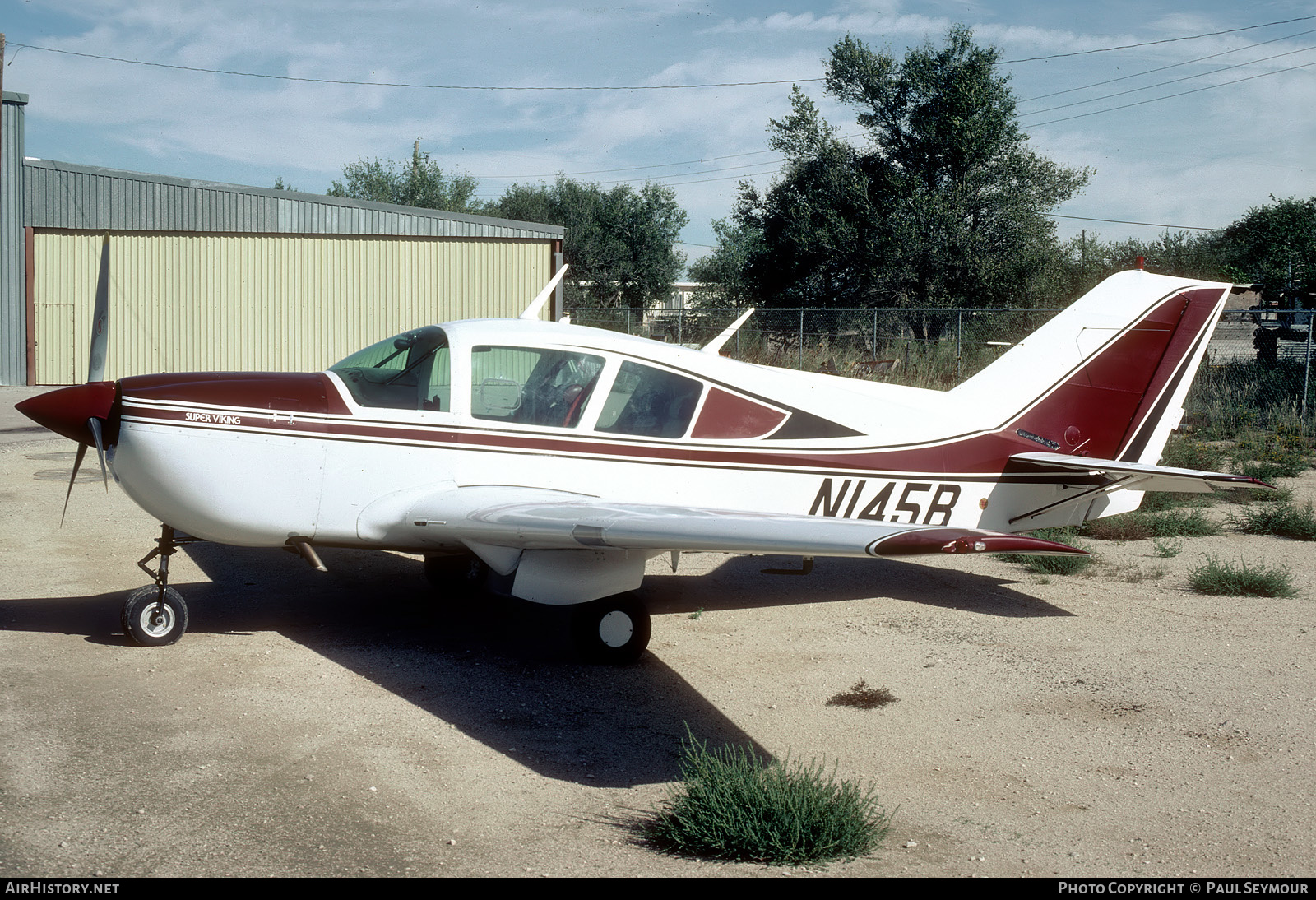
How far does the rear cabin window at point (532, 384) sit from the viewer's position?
6.22m

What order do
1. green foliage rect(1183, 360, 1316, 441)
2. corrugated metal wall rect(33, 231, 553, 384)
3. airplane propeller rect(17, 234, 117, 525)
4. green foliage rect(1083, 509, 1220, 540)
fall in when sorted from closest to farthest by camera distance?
airplane propeller rect(17, 234, 117, 525) < green foliage rect(1083, 509, 1220, 540) < green foliage rect(1183, 360, 1316, 441) < corrugated metal wall rect(33, 231, 553, 384)

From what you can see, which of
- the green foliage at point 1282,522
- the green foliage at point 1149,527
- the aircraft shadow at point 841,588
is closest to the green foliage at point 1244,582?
the aircraft shadow at point 841,588

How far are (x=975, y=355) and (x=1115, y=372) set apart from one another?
14834mm

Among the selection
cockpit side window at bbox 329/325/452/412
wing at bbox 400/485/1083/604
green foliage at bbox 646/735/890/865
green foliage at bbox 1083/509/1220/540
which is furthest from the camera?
green foliage at bbox 1083/509/1220/540

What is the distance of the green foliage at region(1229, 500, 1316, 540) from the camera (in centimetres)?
967

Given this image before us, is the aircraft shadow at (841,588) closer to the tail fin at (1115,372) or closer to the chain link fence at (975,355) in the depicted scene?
→ the tail fin at (1115,372)

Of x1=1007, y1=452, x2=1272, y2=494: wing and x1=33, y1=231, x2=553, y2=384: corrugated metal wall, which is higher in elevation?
x1=33, y1=231, x2=553, y2=384: corrugated metal wall

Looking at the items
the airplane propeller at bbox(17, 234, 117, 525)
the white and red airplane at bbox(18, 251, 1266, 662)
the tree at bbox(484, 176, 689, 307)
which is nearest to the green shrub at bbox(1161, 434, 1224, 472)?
the white and red airplane at bbox(18, 251, 1266, 662)

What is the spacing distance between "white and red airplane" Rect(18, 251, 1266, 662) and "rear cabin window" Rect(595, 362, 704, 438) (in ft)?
0.04

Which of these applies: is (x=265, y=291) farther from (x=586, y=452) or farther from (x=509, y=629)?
(x=586, y=452)

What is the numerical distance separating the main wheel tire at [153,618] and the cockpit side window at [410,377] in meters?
1.73

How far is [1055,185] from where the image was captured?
30922 mm

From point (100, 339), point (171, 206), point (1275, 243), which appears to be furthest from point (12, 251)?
point (1275, 243)

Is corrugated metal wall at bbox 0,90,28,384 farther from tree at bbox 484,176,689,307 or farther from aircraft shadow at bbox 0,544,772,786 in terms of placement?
tree at bbox 484,176,689,307
